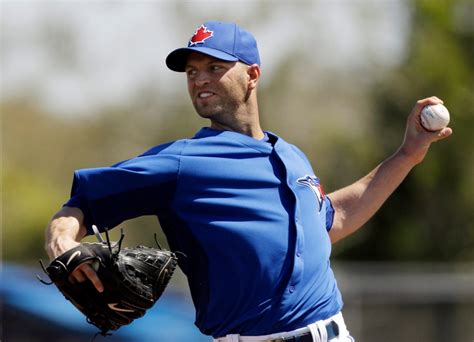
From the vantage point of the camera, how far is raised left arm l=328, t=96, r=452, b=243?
14.1 feet

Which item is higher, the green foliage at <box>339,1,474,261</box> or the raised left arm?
the raised left arm

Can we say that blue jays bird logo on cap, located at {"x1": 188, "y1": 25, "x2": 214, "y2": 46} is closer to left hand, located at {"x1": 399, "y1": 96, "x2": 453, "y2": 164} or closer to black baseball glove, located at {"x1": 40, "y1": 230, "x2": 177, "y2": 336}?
black baseball glove, located at {"x1": 40, "y1": 230, "x2": 177, "y2": 336}

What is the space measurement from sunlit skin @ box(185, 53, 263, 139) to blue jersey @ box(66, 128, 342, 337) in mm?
161

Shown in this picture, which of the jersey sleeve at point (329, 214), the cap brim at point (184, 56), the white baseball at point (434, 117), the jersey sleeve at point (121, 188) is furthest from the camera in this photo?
the white baseball at point (434, 117)

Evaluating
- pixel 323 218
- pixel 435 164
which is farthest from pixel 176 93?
pixel 323 218

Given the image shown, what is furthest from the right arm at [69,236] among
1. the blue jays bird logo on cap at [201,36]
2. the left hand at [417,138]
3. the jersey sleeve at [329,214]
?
the left hand at [417,138]

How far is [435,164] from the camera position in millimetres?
14438

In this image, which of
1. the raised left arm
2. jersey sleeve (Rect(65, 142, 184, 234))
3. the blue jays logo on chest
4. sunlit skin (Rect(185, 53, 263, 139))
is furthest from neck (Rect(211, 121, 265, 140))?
the raised left arm

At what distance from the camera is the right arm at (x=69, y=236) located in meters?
3.22

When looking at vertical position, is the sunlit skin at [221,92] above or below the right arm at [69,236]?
above

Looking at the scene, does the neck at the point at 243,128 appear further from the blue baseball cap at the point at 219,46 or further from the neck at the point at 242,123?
the blue baseball cap at the point at 219,46

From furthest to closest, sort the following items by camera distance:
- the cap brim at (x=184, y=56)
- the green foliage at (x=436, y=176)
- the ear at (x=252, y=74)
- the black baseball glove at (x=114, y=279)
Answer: the green foliage at (x=436, y=176), the ear at (x=252, y=74), the cap brim at (x=184, y=56), the black baseball glove at (x=114, y=279)

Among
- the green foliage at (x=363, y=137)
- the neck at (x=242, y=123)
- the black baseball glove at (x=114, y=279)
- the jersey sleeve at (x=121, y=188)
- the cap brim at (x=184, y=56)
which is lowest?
the green foliage at (x=363, y=137)

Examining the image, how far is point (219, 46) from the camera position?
3.81 metres
